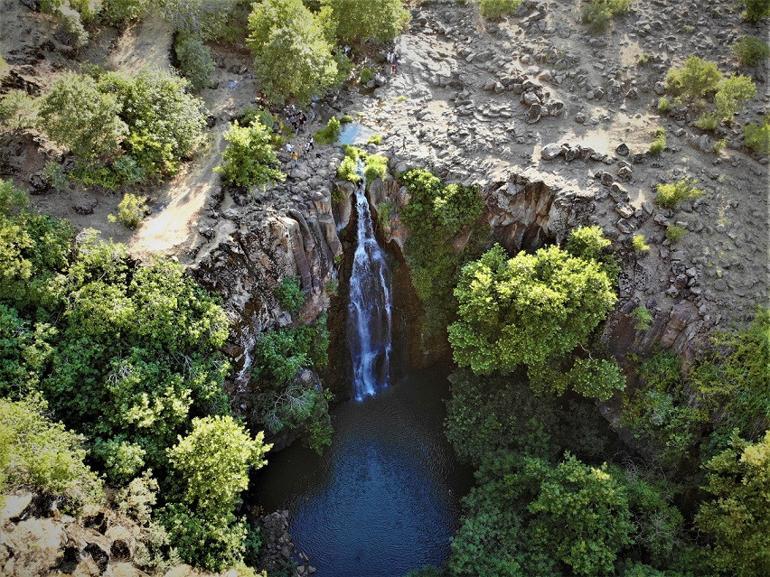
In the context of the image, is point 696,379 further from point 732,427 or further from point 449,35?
point 449,35

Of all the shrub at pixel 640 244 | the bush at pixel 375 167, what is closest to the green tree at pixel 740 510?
the shrub at pixel 640 244

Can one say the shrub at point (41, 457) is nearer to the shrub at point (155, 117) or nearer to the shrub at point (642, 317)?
the shrub at point (155, 117)

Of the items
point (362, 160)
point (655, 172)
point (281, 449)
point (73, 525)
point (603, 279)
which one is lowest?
point (281, 449)

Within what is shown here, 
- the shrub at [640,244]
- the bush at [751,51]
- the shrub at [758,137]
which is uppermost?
the bush at [751,51]

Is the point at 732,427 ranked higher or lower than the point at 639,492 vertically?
higher

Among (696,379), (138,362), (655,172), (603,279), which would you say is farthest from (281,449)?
(655,172)

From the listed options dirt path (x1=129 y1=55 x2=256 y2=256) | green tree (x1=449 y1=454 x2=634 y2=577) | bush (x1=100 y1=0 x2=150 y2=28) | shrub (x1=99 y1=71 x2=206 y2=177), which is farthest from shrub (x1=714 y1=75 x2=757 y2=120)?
bush (x1=100 y1=0 x2=150 y2=28)
